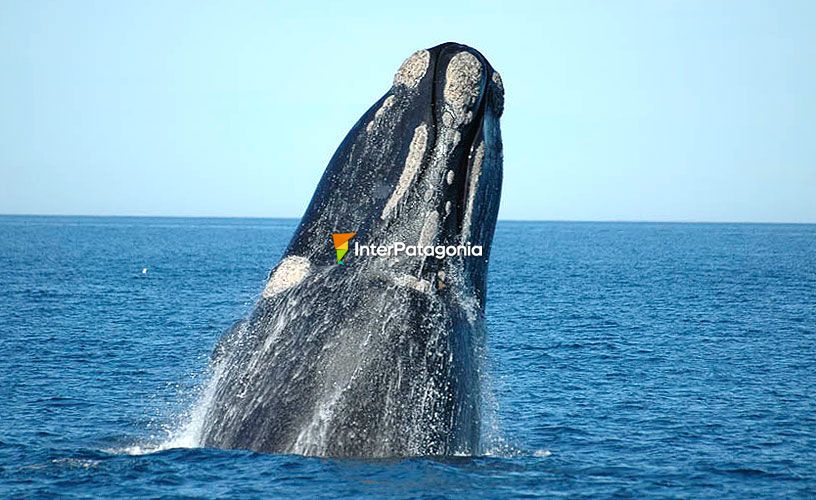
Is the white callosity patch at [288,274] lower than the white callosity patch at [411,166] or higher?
lower

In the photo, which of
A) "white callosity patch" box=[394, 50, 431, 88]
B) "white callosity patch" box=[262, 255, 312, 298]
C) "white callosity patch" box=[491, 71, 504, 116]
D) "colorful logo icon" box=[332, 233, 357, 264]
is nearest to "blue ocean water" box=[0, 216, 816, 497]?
"white callosity patch" box=[262, 255, 312, 298]

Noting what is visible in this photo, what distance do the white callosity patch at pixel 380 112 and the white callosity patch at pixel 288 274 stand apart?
1.37 m

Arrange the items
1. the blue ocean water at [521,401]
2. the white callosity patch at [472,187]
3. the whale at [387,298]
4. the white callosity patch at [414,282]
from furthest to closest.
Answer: the blue ocean water at [521,401] < the white callosity patch at [472,187] < the white callosity patch at [414,282] < the whale at [387,298]

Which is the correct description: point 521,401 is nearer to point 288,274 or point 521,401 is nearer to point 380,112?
point 288,274

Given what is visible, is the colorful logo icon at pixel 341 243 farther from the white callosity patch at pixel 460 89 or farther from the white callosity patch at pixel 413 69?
the white callosity patch at pixel 413 69

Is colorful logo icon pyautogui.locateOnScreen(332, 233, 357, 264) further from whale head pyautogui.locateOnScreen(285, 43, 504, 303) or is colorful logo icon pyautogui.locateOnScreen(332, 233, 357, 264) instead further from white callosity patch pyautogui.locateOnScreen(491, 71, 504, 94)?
white callosity patch pyautogui.locateOnScreen(491, 71, 504, 94)

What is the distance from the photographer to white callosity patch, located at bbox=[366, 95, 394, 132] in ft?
29.8

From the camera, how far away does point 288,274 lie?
914 centimetres

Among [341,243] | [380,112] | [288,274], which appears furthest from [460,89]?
[288,274]

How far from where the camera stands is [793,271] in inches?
2753

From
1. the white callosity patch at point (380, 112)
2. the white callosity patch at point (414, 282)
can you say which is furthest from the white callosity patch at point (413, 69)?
the white callosity patch at point (414, 282)

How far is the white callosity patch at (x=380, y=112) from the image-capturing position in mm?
9086

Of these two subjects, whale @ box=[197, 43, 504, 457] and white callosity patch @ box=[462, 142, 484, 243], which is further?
white callosity patch @ box=[462, 142, 484, 243]

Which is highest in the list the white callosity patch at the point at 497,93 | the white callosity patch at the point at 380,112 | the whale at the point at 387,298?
the white callosity patch at the point at 497,93
